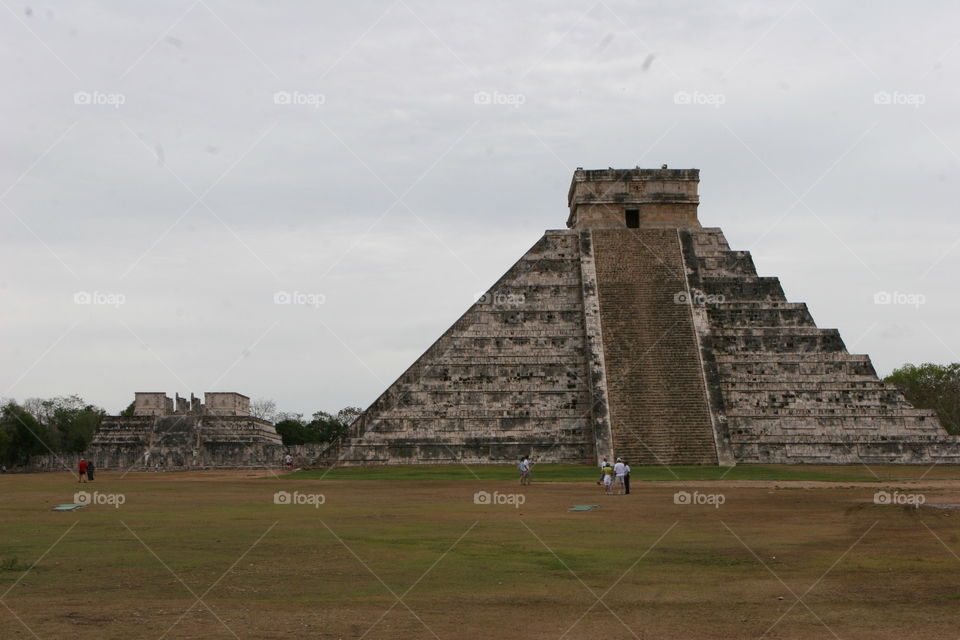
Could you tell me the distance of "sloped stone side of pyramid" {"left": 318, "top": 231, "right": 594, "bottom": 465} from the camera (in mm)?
32625

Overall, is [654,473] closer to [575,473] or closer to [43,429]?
[575,473]

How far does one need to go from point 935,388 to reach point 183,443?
46803mm

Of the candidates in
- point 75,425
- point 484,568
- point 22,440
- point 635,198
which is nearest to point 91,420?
point 75,425

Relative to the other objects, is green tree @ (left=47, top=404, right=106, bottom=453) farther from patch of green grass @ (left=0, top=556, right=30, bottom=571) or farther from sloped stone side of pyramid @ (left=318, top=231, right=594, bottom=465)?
patch of green grass @ (left=0, top=556, right=30, bottom=571)

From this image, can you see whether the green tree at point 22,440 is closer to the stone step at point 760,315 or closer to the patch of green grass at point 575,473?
the patch of green grass at point 575,473

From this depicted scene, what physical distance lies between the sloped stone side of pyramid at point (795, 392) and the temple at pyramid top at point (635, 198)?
8.82ft

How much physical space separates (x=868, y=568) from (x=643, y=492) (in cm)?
1140

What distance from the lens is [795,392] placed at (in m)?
33.8

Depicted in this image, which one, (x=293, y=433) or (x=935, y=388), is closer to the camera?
(x=935, y=388)

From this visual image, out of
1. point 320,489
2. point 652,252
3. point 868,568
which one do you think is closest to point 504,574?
point 868,568

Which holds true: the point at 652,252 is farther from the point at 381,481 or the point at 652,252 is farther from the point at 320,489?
the point at 320,489

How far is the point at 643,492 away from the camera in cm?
2302

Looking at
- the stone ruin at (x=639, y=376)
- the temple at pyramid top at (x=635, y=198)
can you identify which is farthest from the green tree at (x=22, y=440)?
the temple at pyramid top at (x=635, y=198)

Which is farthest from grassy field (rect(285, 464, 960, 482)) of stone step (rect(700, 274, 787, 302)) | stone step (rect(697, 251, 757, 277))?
stone step (rect(697, 251, 757, 277))
